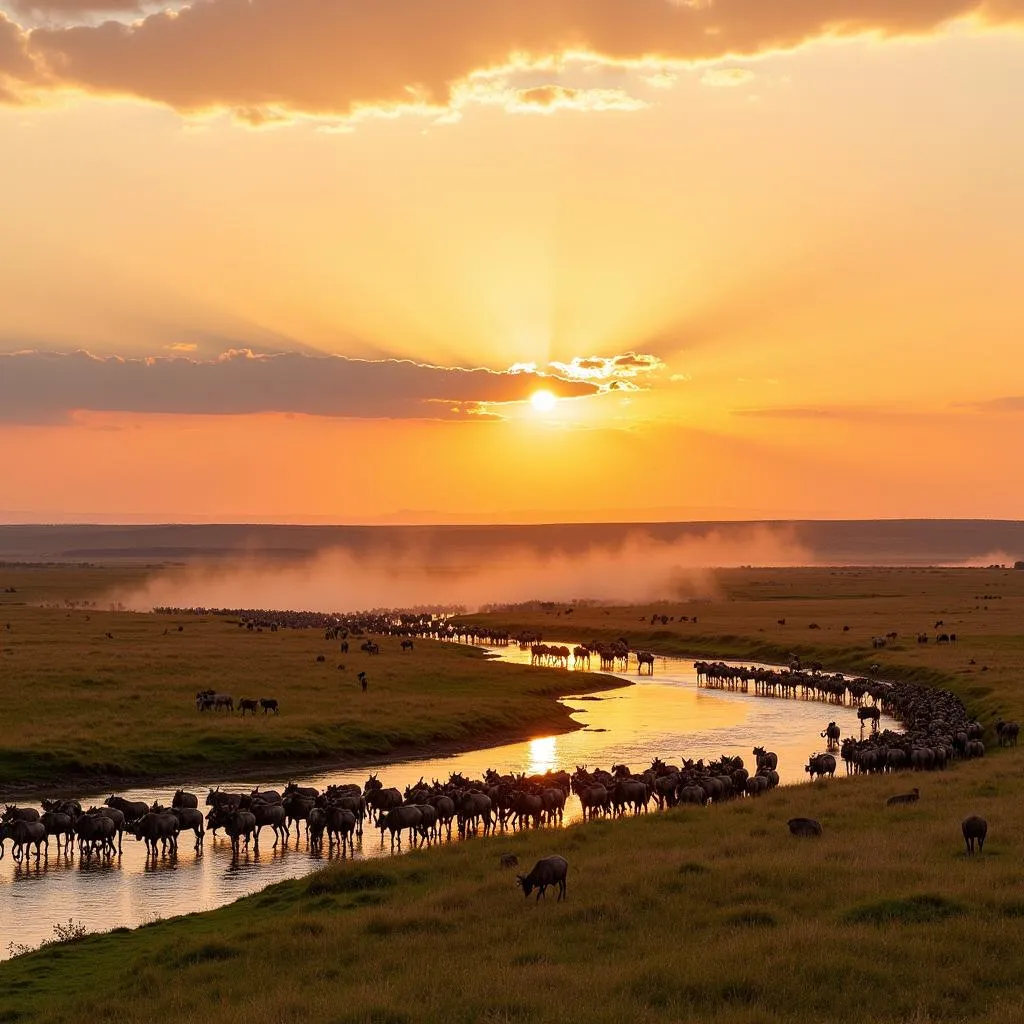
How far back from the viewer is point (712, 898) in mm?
22609

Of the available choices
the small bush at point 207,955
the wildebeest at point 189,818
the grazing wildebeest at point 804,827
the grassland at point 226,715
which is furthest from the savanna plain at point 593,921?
the wildebeest at point 189,818

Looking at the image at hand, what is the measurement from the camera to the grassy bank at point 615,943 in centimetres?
1697

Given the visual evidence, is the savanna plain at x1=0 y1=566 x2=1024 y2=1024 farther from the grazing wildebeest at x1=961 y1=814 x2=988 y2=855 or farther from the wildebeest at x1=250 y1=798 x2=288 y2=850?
the wildebeest at x1=250 y1=798 x2=288 y2=850

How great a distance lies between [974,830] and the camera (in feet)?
82.0

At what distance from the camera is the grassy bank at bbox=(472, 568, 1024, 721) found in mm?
71250

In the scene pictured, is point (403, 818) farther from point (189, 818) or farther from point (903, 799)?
point (903, 799)

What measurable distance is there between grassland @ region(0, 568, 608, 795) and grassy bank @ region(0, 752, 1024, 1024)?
2066 cm

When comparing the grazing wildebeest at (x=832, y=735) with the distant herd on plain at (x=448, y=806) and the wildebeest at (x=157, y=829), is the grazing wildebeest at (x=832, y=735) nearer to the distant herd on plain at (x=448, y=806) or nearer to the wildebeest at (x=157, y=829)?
the distant herd on plain at (x=448, y=806)

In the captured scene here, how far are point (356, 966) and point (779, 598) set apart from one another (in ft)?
517

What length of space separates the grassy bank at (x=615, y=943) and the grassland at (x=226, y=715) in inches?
813

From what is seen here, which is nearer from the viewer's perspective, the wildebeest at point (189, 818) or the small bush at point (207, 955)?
the small bush at point (207, 955)

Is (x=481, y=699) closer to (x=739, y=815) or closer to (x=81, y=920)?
(x=739, y=815)

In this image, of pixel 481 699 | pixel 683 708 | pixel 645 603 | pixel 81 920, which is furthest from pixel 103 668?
pixel 645 603

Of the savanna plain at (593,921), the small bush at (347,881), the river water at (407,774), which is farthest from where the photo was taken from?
the river water at (407,774)
